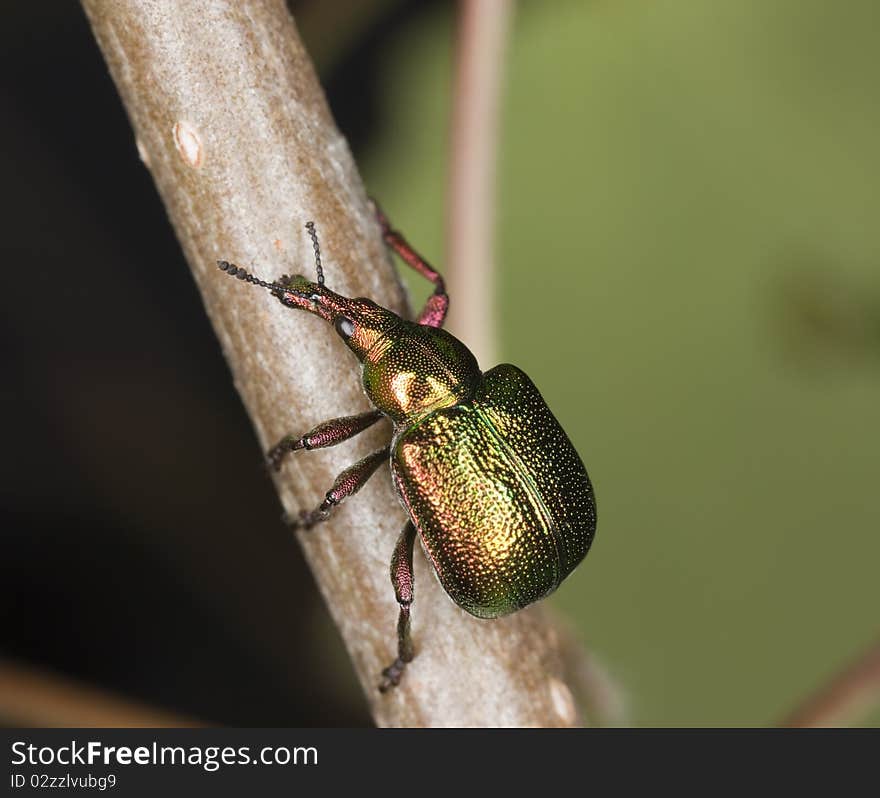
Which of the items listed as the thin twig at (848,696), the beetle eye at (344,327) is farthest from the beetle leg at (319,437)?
the thin twig at (848,696)

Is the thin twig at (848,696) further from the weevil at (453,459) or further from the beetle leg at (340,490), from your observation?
the beetle leg at (340,490)

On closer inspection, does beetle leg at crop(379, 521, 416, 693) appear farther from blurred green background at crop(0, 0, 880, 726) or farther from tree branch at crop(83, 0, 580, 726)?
blurred green background at crop(0, 0, 880, 726)

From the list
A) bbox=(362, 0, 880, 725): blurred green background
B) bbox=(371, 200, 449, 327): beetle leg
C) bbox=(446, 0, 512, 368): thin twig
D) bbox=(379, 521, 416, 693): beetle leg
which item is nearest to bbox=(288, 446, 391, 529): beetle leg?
bbox=(379, 521, 416, 693): beetle leg

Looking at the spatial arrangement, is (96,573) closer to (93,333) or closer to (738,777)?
(93,333)

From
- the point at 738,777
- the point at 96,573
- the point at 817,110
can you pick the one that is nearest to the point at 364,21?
the point at 817,110

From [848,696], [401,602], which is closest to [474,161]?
[401,602]

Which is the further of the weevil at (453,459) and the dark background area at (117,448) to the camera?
the dark background area at (117,448)

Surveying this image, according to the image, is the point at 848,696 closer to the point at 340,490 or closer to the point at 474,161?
the point at 340,490
